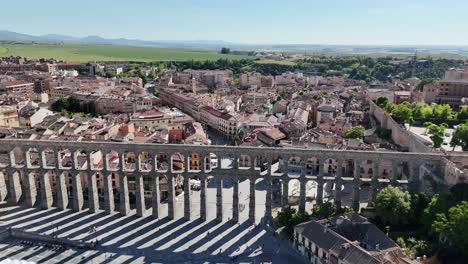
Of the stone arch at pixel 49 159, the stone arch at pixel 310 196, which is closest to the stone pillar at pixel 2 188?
the stone arch at pixel 49 159

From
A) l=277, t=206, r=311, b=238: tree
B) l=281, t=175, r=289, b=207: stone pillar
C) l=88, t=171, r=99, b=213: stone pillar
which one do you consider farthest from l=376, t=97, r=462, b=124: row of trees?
l=88, t=171, r=99, b=213: stone pillar

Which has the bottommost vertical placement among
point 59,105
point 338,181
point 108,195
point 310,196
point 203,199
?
point 310,196

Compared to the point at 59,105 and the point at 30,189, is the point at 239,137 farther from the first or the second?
the point at 59,105

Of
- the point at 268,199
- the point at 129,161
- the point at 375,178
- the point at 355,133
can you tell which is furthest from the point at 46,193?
the point at 355,133

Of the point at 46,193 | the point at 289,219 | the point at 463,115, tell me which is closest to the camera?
the point at 289,219

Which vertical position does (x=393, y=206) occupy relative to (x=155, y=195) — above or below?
above

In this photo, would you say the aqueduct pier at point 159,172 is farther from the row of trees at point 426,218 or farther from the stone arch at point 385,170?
the row of trees at point 426,218

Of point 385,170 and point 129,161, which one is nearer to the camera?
point 385,170
